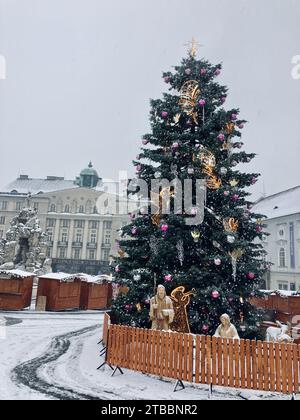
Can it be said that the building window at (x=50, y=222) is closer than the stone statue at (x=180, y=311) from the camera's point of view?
No

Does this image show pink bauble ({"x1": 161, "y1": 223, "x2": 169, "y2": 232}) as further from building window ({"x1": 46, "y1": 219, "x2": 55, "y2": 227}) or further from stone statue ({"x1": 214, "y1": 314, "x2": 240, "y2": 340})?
building window ({"x1": 46, "y1": 219, "x2": 55, "y2": 227})

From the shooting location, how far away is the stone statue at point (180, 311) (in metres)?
8.47

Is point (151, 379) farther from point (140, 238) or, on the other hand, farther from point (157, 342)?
point (140, 238)

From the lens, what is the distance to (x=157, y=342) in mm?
7129

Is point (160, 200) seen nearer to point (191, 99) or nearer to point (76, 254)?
point (191, 99)

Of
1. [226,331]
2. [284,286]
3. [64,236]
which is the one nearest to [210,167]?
[226,331]

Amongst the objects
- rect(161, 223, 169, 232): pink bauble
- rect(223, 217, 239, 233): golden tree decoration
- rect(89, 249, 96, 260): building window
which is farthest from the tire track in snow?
rect(89, 249, 96, 260): building window

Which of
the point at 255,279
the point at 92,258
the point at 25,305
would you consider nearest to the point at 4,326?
the point at 25,305

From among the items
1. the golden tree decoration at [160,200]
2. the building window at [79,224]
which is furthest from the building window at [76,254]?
the golden tree decoration at [160,200]

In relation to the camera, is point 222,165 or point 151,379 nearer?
point 151,379

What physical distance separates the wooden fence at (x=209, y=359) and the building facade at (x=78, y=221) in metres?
53.0

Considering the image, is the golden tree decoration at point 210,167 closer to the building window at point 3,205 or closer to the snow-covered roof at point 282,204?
the snow-covered roof at point 282,204
